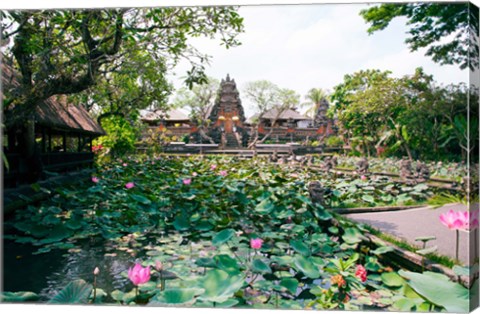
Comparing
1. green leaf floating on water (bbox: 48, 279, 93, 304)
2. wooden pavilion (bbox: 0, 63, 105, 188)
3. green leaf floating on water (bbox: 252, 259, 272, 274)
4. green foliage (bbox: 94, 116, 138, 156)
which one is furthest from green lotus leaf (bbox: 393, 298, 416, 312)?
wooden pavilion (bbox: 0, 63, 105, 188)

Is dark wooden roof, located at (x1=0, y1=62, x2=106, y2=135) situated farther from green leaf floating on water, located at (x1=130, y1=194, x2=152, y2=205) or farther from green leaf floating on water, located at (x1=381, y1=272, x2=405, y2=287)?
green leaf floating on water, located at (x1=381, y1=272, x2=405, y2=287)

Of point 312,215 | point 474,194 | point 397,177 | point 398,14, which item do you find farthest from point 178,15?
point 474,194

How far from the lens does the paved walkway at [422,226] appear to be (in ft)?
6.53

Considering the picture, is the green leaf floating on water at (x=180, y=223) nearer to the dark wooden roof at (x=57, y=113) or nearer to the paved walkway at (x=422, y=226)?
→ the paved walkway at (x=422, y=226)

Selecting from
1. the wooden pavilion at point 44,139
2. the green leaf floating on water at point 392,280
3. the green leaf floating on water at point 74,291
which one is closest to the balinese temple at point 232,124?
the wooden pavilion at point 44,139

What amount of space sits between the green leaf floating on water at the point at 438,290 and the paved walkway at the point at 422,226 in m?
0.24

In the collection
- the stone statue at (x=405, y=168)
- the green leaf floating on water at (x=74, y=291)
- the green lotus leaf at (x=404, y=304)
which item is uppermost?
the stone statue at (x=405, y=168)

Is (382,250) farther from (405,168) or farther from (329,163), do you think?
(329,163)

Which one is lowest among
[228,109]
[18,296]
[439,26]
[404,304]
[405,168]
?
[18,296]

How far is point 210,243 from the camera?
243cm

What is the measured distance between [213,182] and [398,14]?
6.21 feet

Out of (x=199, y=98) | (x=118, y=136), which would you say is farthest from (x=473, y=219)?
(x=118, y=136)

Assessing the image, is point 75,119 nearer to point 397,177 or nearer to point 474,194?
point 397,177

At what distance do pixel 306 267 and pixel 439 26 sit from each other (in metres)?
1.71
